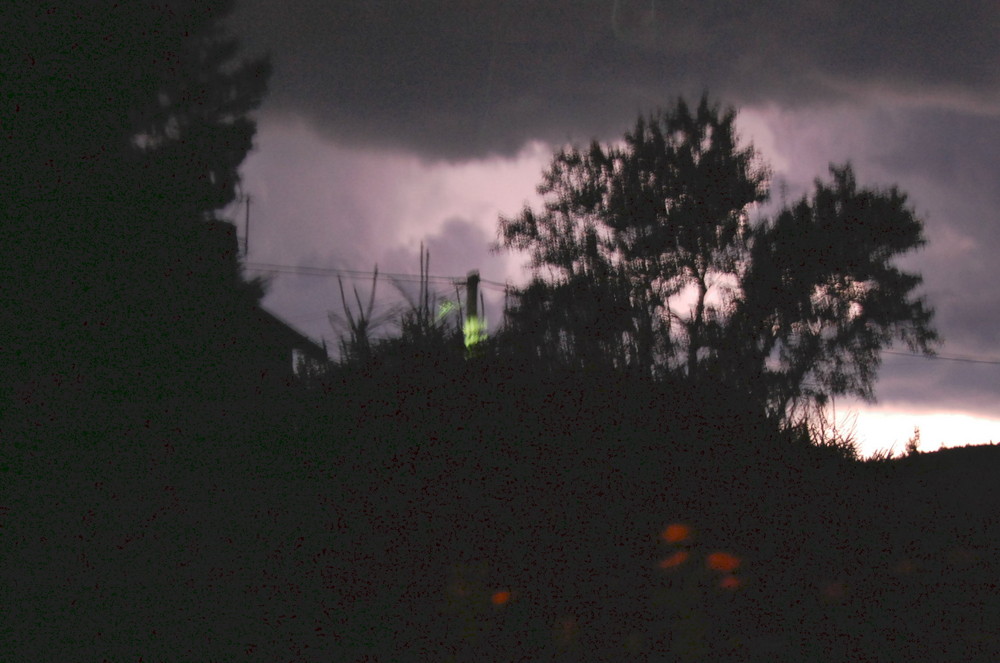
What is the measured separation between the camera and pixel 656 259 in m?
25.4

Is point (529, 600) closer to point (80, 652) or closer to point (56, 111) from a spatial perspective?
point (80, 652)

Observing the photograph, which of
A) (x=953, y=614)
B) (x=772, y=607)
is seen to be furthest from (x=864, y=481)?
(x=772, y=607)

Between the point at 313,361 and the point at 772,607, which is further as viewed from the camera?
the point at 313,361

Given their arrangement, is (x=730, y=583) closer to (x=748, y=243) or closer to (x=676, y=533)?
(x=676, y=533)

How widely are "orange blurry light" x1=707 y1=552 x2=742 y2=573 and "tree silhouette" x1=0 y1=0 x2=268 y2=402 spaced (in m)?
4.46

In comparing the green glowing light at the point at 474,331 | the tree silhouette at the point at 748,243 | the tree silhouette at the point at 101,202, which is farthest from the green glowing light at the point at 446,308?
the tree silhouette at the point at 748,243

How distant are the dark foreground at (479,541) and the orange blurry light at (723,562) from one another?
1cm

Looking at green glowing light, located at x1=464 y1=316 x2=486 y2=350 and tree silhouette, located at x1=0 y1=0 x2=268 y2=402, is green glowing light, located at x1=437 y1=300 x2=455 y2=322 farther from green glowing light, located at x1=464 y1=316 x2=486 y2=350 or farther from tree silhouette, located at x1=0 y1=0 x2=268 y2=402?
tree silhouette, located at x1=0 y1=0 x2=268 y2=402

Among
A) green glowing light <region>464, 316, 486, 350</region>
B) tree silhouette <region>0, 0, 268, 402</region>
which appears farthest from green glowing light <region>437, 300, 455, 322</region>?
tree silhouette <region>0, 0, 268, 402</region>

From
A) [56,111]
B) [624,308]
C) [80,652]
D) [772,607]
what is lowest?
[80,652]

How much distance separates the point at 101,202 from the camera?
22.3ft

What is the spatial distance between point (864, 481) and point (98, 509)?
15.0ft

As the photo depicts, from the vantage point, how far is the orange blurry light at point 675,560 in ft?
12.3

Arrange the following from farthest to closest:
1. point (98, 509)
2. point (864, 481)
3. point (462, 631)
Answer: point (864, 481), point (98, 509), point (462, 631)
